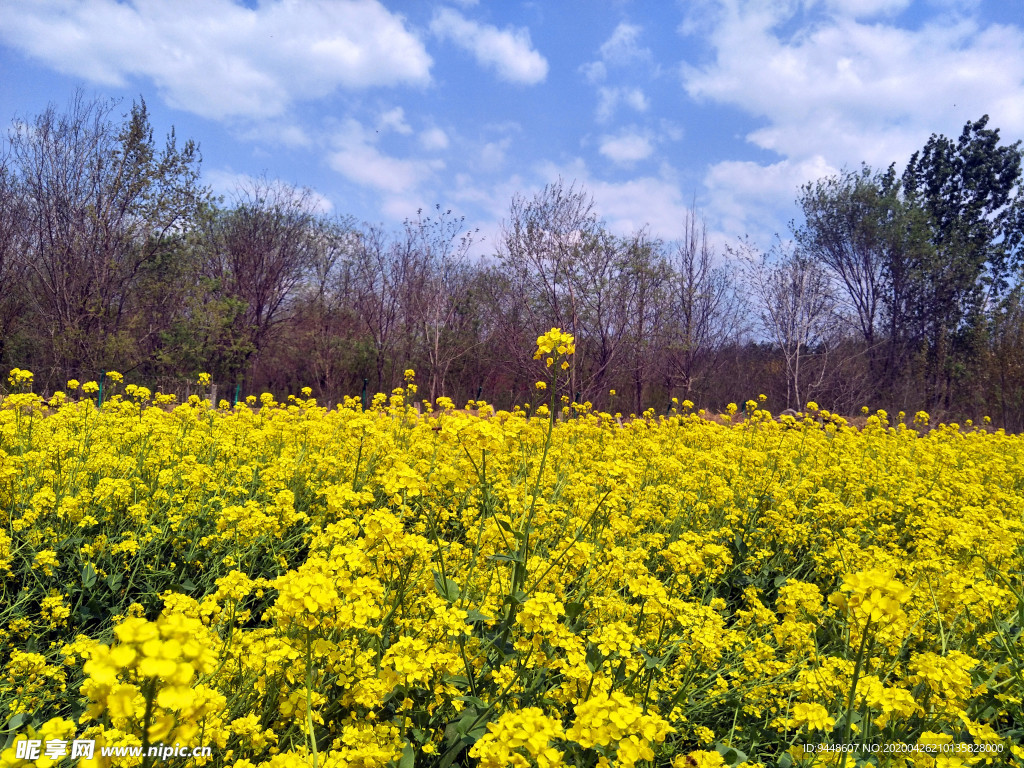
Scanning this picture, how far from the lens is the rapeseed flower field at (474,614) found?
167cm

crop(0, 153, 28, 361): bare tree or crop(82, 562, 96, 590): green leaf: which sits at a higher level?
crop(0, 153, 28, 361): bare tree

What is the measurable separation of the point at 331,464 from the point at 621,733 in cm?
324

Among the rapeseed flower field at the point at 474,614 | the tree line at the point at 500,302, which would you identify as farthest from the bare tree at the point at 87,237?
the rapeseed flower field at the point at 474,614

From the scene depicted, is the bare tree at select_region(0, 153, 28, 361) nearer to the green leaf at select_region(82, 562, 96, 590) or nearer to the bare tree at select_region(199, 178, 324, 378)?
the bare tree at select_region(199, 178, 324, 378)

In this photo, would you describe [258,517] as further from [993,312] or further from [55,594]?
[993,312]

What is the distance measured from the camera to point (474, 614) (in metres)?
2.22

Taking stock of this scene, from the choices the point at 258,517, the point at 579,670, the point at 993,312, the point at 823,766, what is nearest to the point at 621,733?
the point at 579,670

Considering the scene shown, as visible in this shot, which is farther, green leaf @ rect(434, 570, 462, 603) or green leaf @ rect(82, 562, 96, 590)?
green leaf @ rect(82, 562, 96, 590)

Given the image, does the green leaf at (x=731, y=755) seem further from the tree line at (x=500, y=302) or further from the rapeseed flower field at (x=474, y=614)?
the tree line at (x=500, y=302)

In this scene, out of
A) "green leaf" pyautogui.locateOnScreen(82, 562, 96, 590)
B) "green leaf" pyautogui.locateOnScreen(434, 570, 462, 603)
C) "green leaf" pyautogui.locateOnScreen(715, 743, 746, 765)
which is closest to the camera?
"green leaf" pyautogui.locateOnScreen(715, 743, 746, 765)

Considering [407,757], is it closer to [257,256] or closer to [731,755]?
[731,755]

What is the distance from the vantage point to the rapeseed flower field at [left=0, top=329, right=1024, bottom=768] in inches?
65.7

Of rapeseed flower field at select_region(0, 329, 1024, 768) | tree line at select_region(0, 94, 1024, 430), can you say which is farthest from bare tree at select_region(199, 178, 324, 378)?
rapeseed flower field at select_region(0, 329, 1024, 768)

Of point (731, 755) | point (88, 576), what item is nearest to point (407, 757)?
point (731, 755)
